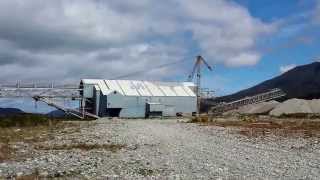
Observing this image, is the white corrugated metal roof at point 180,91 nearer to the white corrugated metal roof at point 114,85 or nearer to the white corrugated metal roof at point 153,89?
the white corrugated metal roof at point 153,89

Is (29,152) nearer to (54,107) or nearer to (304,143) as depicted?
(304,143)

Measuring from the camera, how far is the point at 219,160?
23.3 metres

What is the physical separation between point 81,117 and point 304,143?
71.4 meters

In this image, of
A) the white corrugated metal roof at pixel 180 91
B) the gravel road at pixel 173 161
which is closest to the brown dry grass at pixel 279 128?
the gravel road at pixel 173 161

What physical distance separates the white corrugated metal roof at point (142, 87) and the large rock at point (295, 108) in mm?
17954

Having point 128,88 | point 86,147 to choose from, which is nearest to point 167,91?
point 128,88

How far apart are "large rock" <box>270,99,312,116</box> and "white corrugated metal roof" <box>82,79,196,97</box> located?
17954mm

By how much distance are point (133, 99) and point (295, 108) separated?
3279cm

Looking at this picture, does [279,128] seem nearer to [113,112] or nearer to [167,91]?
[113,112]

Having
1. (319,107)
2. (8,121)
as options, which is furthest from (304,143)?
(319,107)

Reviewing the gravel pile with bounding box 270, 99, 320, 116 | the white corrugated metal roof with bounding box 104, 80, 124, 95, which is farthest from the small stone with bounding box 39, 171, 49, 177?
the gravel pile with bounding box 270, 99, 320, 116

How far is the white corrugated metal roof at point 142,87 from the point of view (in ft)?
341

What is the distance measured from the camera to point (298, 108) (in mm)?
106625

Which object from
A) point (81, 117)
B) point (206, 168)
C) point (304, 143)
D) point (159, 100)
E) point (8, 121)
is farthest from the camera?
point (159, 100)
